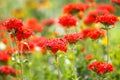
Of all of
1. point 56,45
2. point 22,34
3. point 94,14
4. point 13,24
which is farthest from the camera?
point 94,14

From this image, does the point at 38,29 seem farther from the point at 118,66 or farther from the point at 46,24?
the point at 118,66

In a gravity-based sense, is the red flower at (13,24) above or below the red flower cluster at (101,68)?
above

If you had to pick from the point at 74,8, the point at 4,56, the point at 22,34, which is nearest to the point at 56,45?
the point at 22,34

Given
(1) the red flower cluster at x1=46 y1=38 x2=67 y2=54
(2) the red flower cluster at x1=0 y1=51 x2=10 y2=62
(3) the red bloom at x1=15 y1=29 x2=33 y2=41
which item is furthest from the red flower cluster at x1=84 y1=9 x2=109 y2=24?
(1) the red flower cluster at x1=46 y1=38 x2=67 y2=54

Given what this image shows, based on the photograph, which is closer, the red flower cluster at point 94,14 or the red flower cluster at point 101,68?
the red flower cluster at point 101,68

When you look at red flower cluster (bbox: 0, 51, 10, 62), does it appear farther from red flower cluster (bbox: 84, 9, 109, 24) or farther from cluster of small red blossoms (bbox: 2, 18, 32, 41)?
cluster of small red blossoms (bbox: 2, 18, 32, 41)

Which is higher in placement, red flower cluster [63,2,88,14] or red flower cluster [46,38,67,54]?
red flower cluster [63,2,88,14]

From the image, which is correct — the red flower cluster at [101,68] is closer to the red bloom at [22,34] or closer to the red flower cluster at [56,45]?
the red flower cluster at [56,45]

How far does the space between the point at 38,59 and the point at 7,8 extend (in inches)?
229

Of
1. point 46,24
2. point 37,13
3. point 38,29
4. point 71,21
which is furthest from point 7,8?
point 71,21

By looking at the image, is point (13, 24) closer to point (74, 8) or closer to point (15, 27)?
point (15, 27)

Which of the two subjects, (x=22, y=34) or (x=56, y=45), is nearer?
(x=56, y=45)

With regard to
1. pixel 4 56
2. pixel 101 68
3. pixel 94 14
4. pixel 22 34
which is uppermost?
pixel 94 14

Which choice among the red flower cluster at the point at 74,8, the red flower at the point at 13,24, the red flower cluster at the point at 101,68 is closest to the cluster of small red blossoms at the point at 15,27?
the red flower at the point at 13,24
